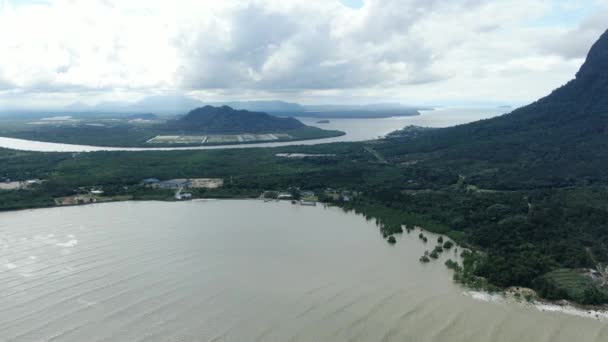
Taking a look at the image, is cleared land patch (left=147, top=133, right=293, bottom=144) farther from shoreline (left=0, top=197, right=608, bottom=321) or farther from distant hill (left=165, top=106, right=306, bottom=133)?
shoreline (left=0, top=197, right=608, bottom=321)

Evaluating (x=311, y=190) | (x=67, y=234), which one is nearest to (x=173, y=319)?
(x=67, y=234)

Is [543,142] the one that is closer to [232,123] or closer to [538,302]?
[538,302]

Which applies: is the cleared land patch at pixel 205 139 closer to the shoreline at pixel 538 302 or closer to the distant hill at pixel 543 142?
the distant hill at pixel 543 142

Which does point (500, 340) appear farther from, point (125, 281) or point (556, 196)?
point (556, 196)

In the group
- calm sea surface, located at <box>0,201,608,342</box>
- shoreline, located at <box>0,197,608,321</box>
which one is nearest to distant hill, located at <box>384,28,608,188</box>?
shoreline, located at <box>0,197,608,321</box>

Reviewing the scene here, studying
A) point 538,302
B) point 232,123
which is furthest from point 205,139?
point 538,302
